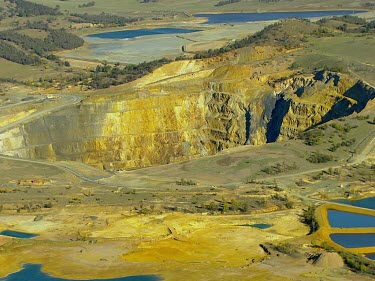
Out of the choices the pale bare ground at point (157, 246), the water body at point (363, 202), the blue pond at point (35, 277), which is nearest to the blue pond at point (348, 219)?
the water body at point (363, 202)

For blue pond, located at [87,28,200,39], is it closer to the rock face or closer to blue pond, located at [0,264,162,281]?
the rock face

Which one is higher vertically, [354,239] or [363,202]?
[354,239]

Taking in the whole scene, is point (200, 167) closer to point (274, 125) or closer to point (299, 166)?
point (299, 166)

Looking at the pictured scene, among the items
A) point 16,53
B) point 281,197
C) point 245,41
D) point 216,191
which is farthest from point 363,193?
point 16,53

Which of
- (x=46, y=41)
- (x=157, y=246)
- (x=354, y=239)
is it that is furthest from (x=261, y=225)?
(x=46, y=41)

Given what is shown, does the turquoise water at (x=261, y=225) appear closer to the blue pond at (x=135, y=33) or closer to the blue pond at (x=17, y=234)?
the blue pond at (x=17, y=234)

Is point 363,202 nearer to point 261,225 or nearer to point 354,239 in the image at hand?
point 354,239
